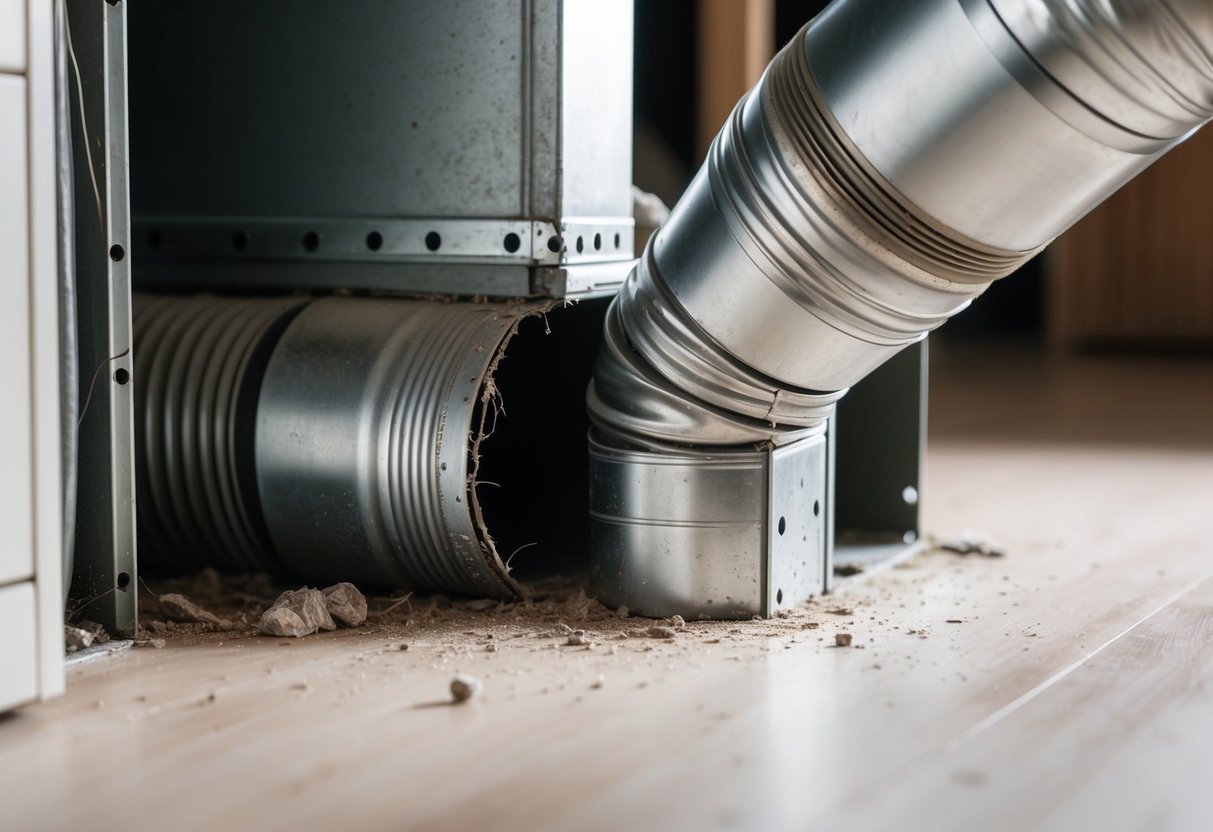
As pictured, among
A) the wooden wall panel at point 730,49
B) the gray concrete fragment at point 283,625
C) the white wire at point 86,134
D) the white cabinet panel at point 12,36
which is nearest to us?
the white cabinet panel at point 12,36

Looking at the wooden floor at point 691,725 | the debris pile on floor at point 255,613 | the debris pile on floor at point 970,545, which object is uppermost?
the debris pile on floor at point 970,545

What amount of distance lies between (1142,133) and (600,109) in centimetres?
89

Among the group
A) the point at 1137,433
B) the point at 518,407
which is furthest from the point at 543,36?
the point at 1137,433

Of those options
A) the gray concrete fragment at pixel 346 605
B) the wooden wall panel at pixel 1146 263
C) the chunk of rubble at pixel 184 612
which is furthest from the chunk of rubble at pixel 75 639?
the wooden wall panel at pixel 1146 263

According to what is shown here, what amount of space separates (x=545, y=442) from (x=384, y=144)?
0.52 meters

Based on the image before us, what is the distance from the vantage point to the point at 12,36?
1551 millimetres

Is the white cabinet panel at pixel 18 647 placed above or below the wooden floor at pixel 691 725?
above

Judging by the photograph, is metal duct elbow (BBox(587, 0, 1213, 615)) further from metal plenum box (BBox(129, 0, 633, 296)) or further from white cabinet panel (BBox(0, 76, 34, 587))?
white cabinet panel (BBox(0, 76, 34, 587))

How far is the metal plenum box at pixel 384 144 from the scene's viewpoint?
2.22 metres

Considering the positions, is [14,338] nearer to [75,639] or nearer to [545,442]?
[75,639]

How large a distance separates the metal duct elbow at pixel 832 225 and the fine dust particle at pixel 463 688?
16.8 inches

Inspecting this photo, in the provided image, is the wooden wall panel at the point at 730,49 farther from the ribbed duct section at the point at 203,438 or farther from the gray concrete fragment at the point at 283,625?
the gray concrete fragment at the point at 283,625

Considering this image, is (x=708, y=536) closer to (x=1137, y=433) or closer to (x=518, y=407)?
(x=518, y=407)

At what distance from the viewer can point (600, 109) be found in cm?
228
